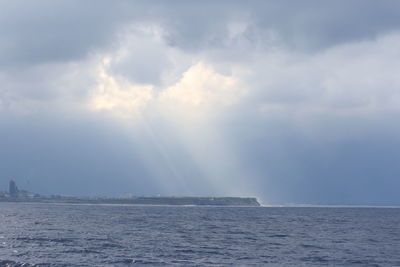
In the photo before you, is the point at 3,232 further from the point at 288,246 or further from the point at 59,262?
the point at 288,246

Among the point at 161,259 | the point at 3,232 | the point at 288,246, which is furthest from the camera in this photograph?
the point at 3,232

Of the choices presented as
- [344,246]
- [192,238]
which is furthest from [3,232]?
[344,246]

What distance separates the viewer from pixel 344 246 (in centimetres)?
10719

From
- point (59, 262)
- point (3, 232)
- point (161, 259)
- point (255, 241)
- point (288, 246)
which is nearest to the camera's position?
point (59, 262)

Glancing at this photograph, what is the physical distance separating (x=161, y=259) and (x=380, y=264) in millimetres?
33217

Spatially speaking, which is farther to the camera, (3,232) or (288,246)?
(3,232)

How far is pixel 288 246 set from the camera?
105 meters

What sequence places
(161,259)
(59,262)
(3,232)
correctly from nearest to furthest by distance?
1. (59,262)
2. (161,259)
3. (3,232)

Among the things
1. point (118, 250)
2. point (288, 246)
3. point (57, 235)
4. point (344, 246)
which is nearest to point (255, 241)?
point (288, 246)

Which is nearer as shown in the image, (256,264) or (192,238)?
(256,264)

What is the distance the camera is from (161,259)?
81.0 metres

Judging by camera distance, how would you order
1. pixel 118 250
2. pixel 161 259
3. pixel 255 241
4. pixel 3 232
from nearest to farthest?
1. pixel 161 259
2. pixel 118 250
3. pixel 255 241
4. pixel 3 232

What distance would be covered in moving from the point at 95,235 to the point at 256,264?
52.5 m

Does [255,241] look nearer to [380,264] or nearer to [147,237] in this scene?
[147,237]
